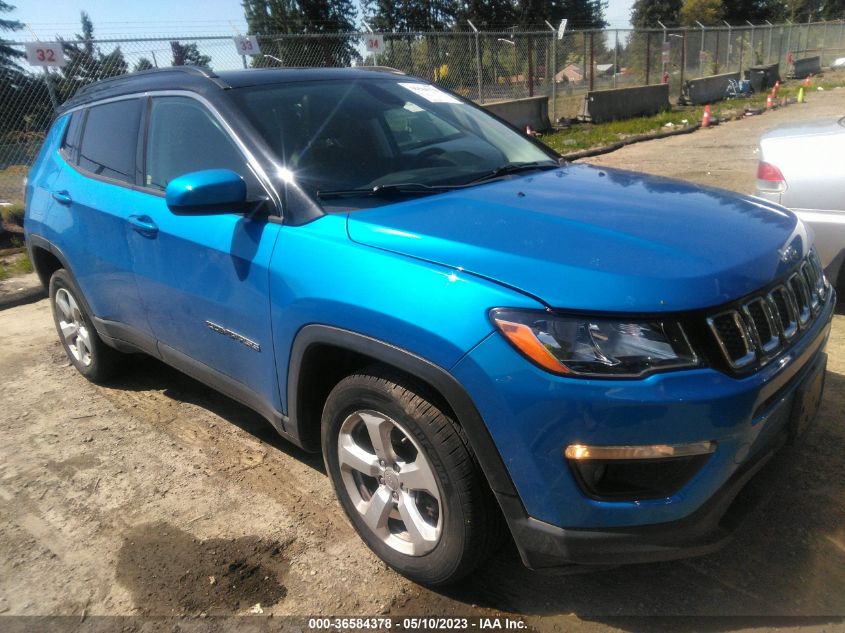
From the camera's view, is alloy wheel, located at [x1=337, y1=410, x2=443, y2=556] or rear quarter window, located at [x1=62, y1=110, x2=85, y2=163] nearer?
alloy wheel, located at [x1=337, y1=410, x2=443, y2=556]

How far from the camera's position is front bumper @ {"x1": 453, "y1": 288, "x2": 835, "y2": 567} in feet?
6.23

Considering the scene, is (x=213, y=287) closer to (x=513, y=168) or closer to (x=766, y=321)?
(x=513, y=168)

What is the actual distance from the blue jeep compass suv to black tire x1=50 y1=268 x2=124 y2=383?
76cm

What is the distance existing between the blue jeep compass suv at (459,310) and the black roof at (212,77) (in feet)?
0.08

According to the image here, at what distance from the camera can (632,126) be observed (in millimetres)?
16547

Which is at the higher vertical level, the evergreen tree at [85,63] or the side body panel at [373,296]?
the evergreen tree at [85,63]

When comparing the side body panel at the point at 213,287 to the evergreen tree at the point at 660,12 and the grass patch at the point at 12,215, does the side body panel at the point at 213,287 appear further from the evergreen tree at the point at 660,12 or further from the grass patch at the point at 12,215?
the evergreen tree at the point at 660,12

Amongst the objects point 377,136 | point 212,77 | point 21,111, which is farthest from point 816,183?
point 21,111

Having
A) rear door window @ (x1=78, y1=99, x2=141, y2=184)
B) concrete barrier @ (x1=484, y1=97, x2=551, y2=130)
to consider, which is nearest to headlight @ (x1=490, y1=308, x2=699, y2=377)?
rear door window @ (x1=78, y1=99, x2=141, y2=184)


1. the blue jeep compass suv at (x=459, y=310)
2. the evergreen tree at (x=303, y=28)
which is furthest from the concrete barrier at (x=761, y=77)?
the blue jeep compass suv at (x=459, y=310)

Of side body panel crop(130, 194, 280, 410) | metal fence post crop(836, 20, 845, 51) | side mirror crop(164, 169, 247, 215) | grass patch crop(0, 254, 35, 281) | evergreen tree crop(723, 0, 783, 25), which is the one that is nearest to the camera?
side mirror crop(164, 169, 247, 215)

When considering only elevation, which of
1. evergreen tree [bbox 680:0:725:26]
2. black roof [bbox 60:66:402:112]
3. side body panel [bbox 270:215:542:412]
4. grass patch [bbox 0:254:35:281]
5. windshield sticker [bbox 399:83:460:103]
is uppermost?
evergreen tree [bbox 680:0:725:26]

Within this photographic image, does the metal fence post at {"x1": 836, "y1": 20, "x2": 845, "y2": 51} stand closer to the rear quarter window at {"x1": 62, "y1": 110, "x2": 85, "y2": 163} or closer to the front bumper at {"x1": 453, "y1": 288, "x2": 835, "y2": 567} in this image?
the rear quarter window at {"x1": 62, "y1": 110, "x2": 85, "y2": 163}

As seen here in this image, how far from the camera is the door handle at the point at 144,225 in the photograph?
126 inches
